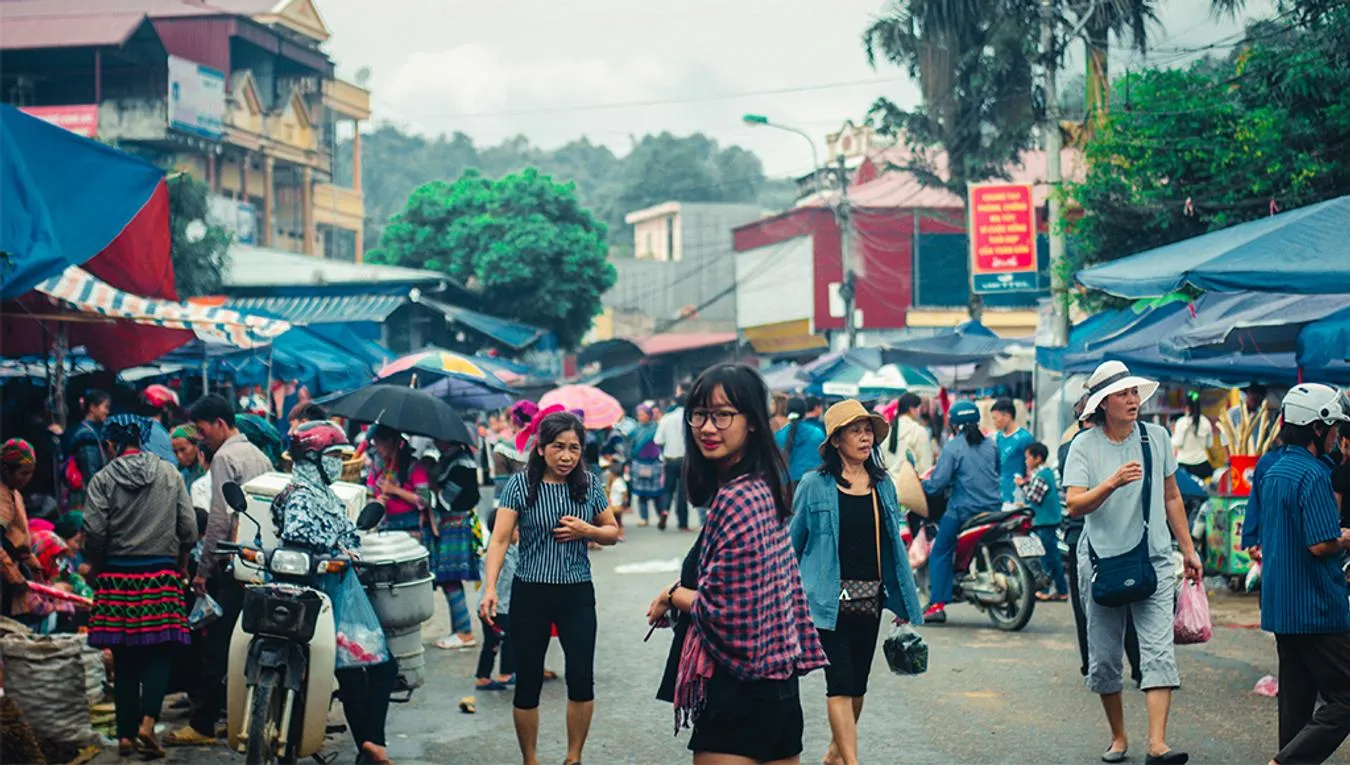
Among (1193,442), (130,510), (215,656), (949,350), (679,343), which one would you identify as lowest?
(215,656)

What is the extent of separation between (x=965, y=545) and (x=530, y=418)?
12.9 feet

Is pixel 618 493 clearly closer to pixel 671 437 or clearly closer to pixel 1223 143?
pixel 671 437

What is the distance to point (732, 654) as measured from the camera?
441 cm

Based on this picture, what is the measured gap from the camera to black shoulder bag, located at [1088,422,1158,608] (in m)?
6.97

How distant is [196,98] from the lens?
129 ft

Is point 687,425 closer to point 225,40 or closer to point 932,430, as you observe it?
point 932,430

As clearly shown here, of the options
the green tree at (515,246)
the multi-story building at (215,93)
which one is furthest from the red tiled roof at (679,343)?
the multi-story building at (215,93)

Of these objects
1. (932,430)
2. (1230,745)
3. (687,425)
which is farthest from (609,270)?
(687,425)

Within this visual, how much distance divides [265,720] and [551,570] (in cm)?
144

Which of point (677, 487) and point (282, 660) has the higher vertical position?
point (677, 487)

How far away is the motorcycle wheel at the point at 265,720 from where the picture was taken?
6.45 m

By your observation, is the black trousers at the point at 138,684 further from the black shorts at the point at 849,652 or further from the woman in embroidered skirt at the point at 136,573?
the black shorts at the point at 849,652

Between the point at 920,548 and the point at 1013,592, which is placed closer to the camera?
the point at 1013,592

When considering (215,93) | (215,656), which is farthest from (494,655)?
(215,93)
